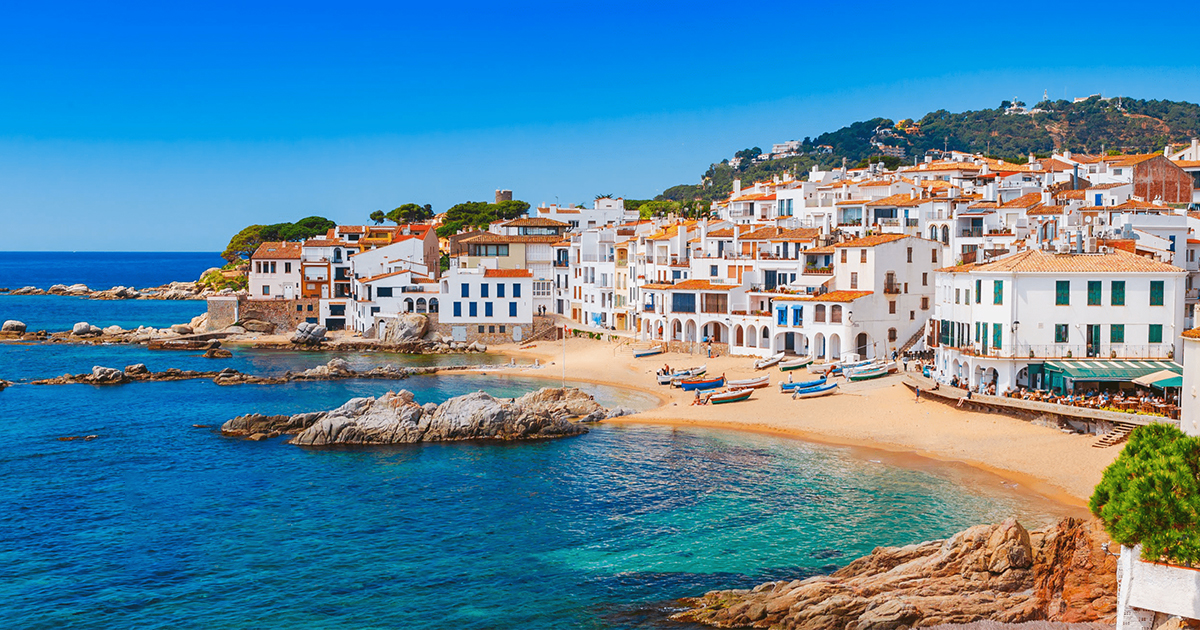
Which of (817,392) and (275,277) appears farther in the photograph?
(275,277)

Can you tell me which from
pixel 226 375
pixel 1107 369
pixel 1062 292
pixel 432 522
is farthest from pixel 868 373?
pixel 226 375

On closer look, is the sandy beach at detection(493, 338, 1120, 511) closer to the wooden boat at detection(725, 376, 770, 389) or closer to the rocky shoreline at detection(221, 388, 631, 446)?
the wooden boat at detection(725, 376, 770, 389)

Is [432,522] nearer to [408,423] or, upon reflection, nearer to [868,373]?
[408,423]

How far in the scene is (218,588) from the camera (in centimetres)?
2606

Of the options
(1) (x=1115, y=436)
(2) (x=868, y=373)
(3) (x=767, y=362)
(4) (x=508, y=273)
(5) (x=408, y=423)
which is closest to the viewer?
(1) (x=1115, y=436)

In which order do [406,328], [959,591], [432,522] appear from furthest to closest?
[406,328], [432,522], [959,591]

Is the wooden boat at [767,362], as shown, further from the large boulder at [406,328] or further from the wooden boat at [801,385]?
the large boulder at [406,328]

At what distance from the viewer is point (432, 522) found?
32.3m

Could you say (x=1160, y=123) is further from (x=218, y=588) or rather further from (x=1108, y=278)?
(x=218, y=588)

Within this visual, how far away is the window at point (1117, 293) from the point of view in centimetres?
4347

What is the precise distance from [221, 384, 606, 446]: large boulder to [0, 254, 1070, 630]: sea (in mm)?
1198

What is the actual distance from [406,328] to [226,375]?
1935cm

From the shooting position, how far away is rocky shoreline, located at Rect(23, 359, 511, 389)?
63.5 metres

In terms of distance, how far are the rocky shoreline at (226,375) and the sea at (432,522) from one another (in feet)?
41.6
